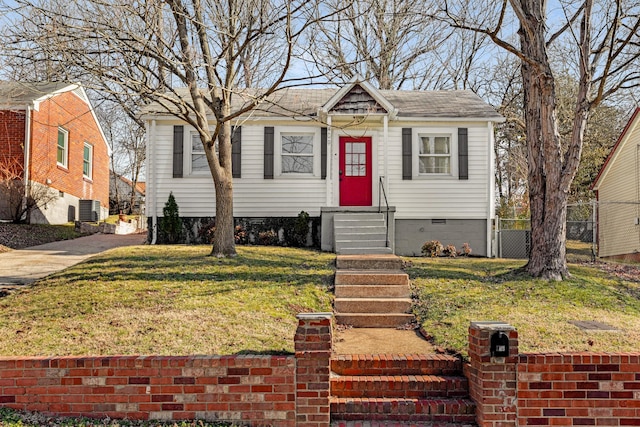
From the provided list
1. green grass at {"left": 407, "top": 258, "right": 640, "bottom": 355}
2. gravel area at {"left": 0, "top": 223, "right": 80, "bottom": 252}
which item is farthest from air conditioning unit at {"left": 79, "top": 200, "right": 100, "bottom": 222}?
green grass at {"left": 407, "top": 258, "right": 640, "bottom": 355}

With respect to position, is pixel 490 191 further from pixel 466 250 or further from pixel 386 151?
pixel 386 151

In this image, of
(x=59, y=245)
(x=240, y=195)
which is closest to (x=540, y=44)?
(x=240, y=195)

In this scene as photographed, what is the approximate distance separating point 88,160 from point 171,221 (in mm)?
11134

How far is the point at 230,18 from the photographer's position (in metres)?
8.01

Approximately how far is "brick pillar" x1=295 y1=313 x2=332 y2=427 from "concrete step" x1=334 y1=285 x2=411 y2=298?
135 inches

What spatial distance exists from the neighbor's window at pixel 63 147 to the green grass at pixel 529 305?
15.1 meters

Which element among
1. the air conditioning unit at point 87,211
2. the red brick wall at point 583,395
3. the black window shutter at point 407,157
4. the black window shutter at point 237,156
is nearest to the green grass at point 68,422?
the red brick wall at point 583,395

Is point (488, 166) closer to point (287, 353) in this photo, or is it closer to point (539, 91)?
point (539, 91)

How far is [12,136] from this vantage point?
1656cm

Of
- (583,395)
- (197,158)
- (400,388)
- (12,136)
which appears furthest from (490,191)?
(12,136)

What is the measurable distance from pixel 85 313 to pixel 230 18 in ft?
15.8

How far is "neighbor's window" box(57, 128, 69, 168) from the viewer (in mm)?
19125

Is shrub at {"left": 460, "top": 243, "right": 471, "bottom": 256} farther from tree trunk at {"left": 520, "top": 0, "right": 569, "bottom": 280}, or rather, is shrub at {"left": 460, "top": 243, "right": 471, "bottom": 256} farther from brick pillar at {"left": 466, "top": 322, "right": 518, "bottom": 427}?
brick pillar at {"left": 466, "top": 322, "right": 518, "bottom": 427}

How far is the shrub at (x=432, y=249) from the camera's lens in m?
12.5
